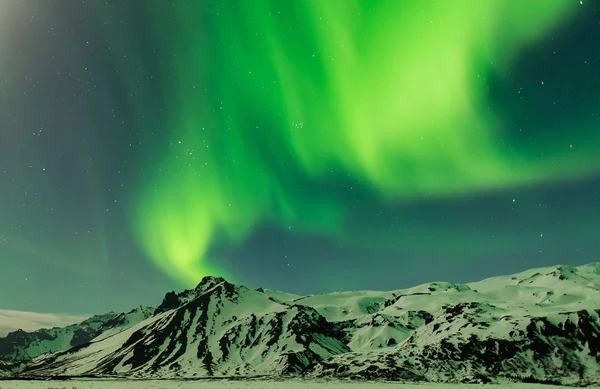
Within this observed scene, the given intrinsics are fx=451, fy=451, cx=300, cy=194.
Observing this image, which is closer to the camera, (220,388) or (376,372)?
(220,388)

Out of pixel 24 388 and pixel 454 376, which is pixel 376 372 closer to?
pixel 454 376

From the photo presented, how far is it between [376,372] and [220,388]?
148 metres

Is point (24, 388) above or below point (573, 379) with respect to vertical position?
above

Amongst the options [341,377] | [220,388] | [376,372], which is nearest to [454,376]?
[376,372]

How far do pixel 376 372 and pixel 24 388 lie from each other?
167 metres

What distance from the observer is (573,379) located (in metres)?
200

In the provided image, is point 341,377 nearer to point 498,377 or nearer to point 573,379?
point 498,377

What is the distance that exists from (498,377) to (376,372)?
52815mm

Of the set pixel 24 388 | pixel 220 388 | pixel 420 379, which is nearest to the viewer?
pixel 24 388

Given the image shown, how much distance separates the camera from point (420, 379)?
192000mm

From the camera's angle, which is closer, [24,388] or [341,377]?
[24,388]

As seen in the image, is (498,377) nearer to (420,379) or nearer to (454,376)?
Result: (454,376)

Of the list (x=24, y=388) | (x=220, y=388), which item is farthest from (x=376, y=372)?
(x=24, y=388)

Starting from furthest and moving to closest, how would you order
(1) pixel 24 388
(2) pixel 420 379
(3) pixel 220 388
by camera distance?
(2) pixel 420 379 < (3) pixel 220 388 < (1) pixel 24 388
